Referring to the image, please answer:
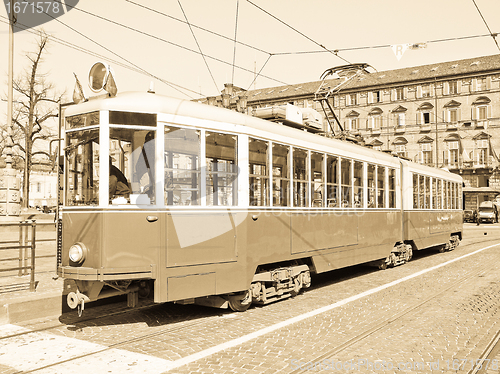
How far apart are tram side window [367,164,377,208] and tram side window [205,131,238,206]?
4782 mm

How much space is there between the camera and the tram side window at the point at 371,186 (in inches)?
432

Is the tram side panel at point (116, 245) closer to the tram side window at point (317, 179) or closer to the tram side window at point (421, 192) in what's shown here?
the tram side window at point (317, 179)

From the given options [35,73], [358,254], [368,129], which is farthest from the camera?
[368,129]

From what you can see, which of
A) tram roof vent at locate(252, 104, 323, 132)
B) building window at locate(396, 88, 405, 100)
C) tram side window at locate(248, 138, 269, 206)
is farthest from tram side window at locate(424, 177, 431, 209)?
building window at locate(396, 88, 405, 100)

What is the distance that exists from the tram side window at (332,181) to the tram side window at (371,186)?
1.69m

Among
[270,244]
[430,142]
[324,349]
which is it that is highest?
[430,142]

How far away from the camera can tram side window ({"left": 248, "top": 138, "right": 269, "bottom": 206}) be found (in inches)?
289

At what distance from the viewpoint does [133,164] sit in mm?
6316

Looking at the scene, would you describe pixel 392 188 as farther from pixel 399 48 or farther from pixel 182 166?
pixel 182 166

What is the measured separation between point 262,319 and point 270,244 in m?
1.17

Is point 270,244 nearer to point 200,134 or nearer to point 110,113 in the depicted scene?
point 200,134

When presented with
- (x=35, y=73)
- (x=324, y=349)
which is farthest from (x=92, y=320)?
(x=35, y=73)

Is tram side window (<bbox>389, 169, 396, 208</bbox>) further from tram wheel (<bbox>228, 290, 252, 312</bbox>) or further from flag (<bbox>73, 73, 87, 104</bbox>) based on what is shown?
flag (<bbox>73, 73, 87, 104</bbox>)

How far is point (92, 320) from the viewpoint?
6914 millimetres
